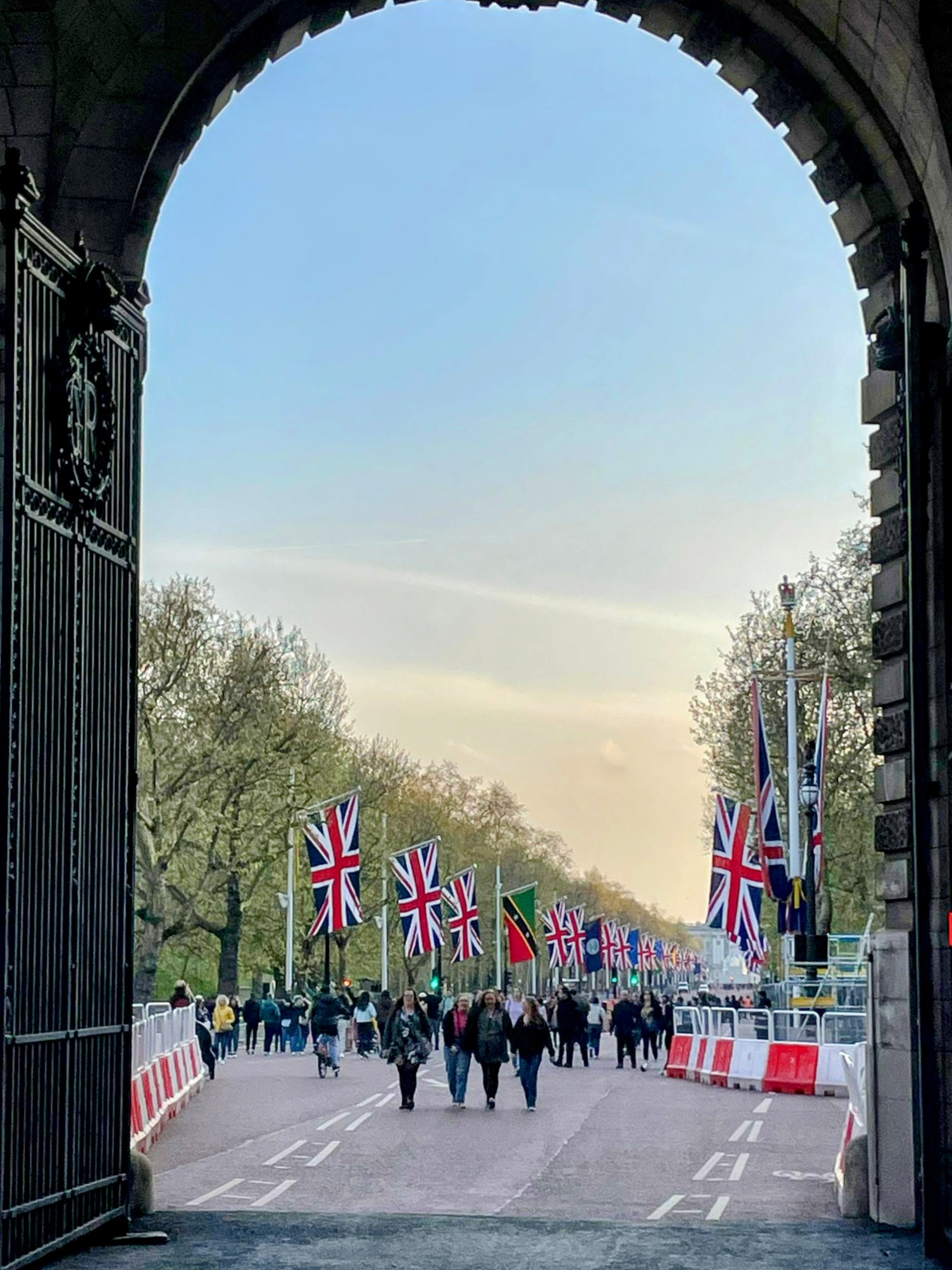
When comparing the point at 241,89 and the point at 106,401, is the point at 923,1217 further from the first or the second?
the point at 241,89

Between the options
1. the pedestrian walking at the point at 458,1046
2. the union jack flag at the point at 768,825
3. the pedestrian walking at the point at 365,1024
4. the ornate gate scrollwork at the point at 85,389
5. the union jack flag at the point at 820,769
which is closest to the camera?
the ornate gate scrollwork at the point at 85,389

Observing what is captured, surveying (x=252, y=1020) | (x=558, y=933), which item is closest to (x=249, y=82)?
(x=252, y=1020)

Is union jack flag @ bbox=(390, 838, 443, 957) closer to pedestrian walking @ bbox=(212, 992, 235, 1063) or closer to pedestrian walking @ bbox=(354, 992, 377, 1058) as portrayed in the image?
pedestrian walking @ bbox=(354, 992, 377, 1058)

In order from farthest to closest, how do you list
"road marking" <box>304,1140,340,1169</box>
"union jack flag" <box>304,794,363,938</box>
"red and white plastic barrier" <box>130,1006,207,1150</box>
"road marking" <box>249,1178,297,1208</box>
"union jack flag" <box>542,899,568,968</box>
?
1. "union jack flag" <box>542,899,568,968</box>
2. "union jack flag" <box>304,794,363,938</box>
3. "red and white plastic barrier" <box>130,1006,207,1150</box>
4. "road marking" <box>304,1140,340,1169</box>
5. "road marking" <box>249,1178,297,1208</box>

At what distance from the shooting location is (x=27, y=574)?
42.7ft

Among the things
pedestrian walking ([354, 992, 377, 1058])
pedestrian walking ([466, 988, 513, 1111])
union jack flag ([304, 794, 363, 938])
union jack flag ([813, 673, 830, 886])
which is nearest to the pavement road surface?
pedestrian walking ([466, 988, 513, 1111])

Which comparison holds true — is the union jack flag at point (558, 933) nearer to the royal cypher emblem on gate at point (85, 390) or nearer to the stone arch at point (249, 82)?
the stone arch at point (249, 82)

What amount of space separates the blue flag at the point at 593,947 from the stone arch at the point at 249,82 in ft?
196

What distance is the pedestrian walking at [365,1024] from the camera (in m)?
54.6

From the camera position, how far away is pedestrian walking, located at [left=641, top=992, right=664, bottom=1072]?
49.0 meters

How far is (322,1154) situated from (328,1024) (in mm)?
18153

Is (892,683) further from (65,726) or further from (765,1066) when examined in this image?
(765,1066)

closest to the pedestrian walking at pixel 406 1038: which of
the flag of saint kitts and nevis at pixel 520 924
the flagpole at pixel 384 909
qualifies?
the flag of saint kitts and nevis at pixel 520 924

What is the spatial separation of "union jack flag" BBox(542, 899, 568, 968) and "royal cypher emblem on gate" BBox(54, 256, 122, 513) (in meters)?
60.9
